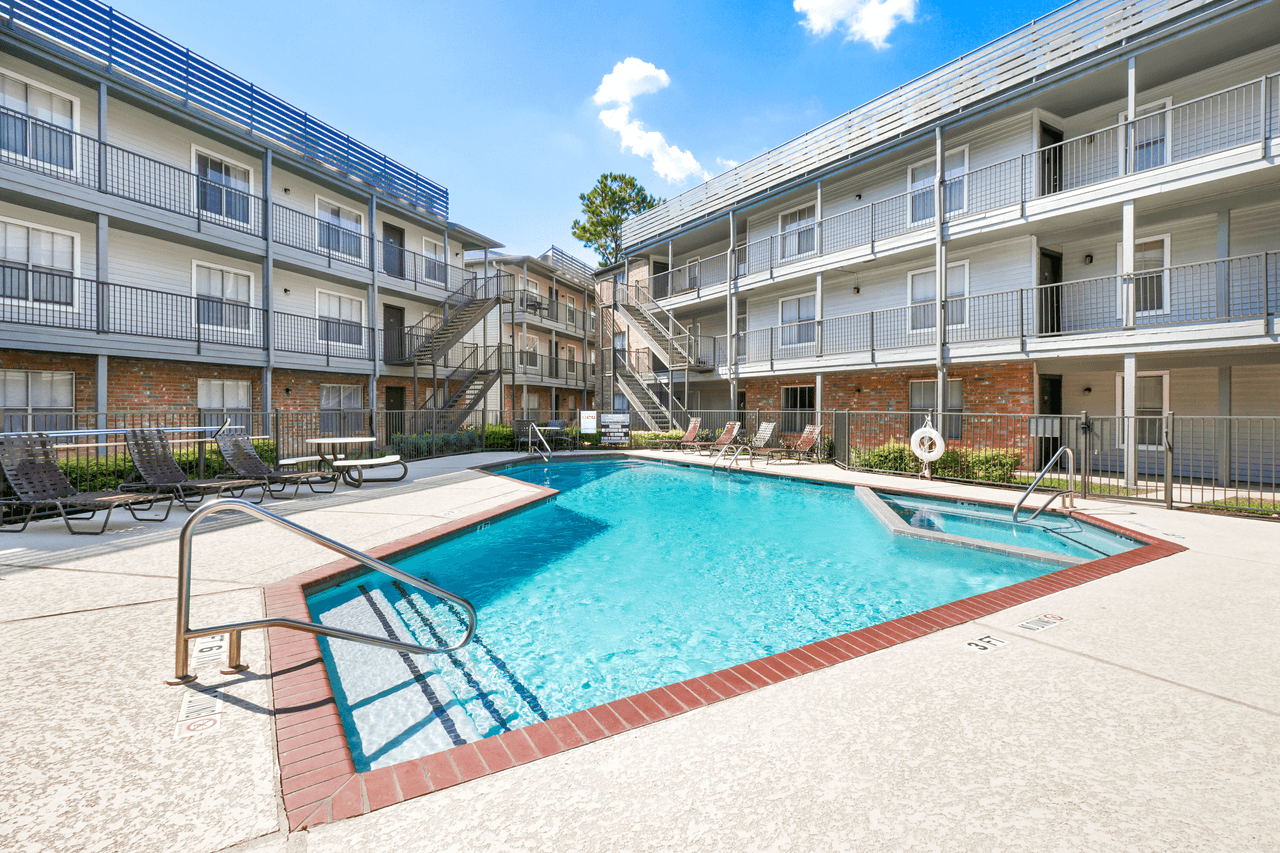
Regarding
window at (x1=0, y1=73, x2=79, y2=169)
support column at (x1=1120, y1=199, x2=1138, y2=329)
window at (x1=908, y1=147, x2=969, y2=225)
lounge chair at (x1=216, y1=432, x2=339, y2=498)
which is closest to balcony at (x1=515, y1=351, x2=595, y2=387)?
window at (x1=0, y1=73, x2=79, y2=169)

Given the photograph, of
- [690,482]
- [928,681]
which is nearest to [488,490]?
[690,482]

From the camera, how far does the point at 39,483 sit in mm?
6551

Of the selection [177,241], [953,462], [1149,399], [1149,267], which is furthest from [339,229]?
[1149,399]

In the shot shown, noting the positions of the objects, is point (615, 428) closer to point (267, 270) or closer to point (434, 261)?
point (434, 261)

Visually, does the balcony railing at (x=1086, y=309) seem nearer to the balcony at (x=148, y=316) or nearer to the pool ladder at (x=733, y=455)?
the pool ladder at (x=733, y=455)

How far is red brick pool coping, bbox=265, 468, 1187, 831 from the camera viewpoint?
1990 mm

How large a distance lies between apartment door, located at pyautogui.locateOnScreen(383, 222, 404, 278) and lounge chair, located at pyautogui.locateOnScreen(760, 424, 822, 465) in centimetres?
1571

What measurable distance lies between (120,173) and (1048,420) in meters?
23.8

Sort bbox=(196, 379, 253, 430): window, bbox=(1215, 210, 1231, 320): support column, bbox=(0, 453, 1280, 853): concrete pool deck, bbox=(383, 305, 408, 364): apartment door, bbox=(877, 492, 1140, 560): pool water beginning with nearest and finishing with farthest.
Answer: bbox=(0, 453, 1280, 853): concrete pool deck < bbox=(877, 492, 1140, 560): pool water < bbox=(1215, 210, 1231, 320): support column < bbox=(196, 379, 253, 430): window < bbox=(383, 305, 408, 364): apartment door

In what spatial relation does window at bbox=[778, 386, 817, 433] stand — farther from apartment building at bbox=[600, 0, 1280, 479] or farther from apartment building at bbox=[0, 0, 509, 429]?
apartment building at bbox=[0, 0, 509, 429]

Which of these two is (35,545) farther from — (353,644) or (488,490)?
(488,490)

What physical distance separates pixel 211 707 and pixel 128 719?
0.99 feet

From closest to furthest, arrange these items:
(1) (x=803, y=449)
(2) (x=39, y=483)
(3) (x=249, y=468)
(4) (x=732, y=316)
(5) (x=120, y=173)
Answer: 1. (2) (x=39, y=483)
2. (3) (x=249, y=468)
3. (5) (x=120, y=173)
4. (1) (x=803, y=449)
5. (4) (x=732, y=316)

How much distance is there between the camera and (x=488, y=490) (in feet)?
33.0
